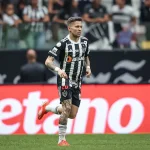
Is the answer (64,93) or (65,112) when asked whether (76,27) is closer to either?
(64,93)

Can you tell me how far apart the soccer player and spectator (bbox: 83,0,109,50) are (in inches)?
300

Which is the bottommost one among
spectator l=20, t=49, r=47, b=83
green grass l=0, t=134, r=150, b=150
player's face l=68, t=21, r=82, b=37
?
spectator l=20, t=49, r=47, b=83

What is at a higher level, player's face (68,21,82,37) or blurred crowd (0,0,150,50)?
player's face (68,21,82,37)

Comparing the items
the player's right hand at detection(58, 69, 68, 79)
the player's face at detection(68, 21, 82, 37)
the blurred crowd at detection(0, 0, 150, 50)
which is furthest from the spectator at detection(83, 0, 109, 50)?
the player's right hand at detection(58, 69, 68, 79)

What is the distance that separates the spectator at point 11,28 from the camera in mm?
20234

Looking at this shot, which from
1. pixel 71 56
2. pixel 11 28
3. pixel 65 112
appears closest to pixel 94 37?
pixel 11 28

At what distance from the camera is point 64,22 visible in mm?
20281

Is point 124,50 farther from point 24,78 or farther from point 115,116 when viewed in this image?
point 115,116

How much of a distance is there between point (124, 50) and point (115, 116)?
4737 mm

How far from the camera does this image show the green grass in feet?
39.6

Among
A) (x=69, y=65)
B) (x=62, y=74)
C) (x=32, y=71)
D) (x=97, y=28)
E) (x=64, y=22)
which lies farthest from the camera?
(x=97, y=28)

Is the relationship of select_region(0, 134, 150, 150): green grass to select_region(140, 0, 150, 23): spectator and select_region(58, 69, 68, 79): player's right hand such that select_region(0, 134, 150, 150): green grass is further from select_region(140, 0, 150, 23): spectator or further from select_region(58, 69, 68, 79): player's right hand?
select_region(140, 0, 150, 23): spectator

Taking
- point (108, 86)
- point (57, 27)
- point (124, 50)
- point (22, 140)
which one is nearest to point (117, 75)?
point (124, 50)

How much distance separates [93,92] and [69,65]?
4.39 meters
